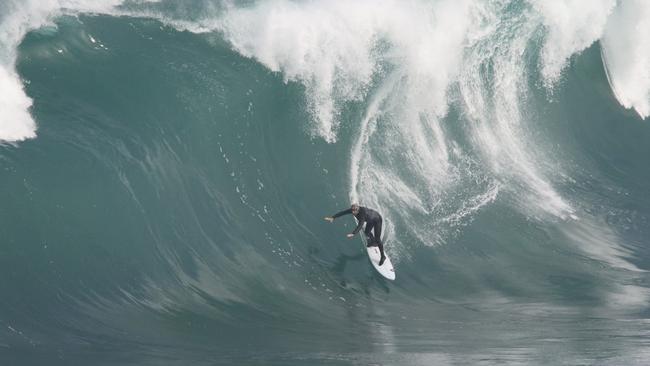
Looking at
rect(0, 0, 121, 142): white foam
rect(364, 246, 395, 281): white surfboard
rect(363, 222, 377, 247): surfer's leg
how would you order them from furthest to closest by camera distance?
rect(364, 246, 395, 281): white surfboard
rect(363, 222, 377, 247): surfer's leg
rect(0, 0, 121, 142): white foam

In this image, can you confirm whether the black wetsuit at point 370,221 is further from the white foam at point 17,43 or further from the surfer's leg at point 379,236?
the white foam at point 17,43

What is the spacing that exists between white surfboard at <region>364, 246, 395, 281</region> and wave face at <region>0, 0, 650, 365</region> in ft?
0.56

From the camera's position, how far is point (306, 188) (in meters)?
14.0

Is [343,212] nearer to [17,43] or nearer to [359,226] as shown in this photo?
[359,226]

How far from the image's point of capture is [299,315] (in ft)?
37.5

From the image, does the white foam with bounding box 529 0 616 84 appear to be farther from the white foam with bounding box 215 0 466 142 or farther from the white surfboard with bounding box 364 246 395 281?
the white surfboard with bounding box 364 246 395 281

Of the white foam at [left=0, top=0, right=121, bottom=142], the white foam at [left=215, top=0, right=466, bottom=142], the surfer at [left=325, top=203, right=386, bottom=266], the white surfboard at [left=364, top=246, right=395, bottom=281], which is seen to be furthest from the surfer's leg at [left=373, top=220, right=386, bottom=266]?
the white foam at [left=0, top=0, right=121, bottom=142]

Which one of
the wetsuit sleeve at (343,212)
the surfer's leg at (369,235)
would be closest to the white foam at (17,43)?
the wetsuit sleeve at (343,212)

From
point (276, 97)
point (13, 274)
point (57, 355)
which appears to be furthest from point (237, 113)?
point (57, 355)

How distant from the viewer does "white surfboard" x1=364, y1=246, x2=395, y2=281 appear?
42.4 feet

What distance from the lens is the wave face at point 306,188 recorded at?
10.5 m

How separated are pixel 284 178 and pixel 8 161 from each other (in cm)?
452

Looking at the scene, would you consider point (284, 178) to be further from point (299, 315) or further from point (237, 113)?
point (299, 315)

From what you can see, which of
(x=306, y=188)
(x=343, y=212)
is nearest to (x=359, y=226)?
(x=343, y=212)
